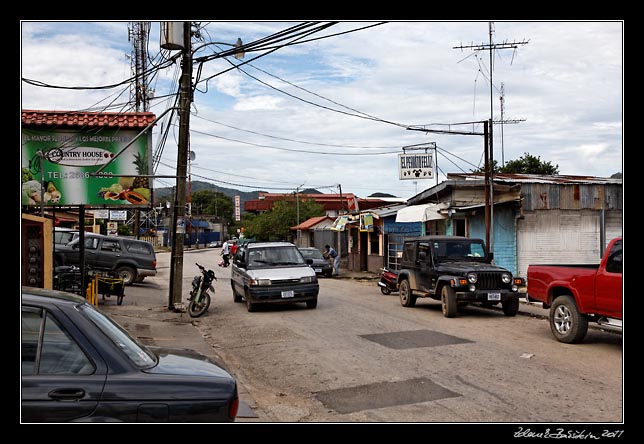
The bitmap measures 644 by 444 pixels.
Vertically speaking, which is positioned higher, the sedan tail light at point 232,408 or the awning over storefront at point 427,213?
the awning over storefront at point 427,213

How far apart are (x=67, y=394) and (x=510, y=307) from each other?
12646 millimetres

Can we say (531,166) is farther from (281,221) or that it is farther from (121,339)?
(121,339)

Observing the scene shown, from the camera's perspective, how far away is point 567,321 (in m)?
11.3

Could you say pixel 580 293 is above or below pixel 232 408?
above

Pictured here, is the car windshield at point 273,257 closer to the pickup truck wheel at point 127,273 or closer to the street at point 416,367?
the street at point 416,367

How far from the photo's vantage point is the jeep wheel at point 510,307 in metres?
15.2

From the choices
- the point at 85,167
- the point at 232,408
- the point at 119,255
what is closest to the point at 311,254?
the point at 119,255

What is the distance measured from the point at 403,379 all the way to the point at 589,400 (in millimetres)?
2365

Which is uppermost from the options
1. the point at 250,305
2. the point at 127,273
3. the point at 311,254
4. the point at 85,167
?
the point at 85,167

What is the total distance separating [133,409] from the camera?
14.3 feet

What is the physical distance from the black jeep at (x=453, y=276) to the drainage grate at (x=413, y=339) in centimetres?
231

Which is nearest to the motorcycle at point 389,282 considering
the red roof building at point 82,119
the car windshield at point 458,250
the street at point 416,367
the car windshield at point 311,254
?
the car windshield at point 458,250

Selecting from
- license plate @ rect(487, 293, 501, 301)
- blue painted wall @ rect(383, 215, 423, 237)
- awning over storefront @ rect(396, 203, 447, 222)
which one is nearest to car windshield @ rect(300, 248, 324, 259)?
blue painted wall @ rect(383, 215, 423, 237)
